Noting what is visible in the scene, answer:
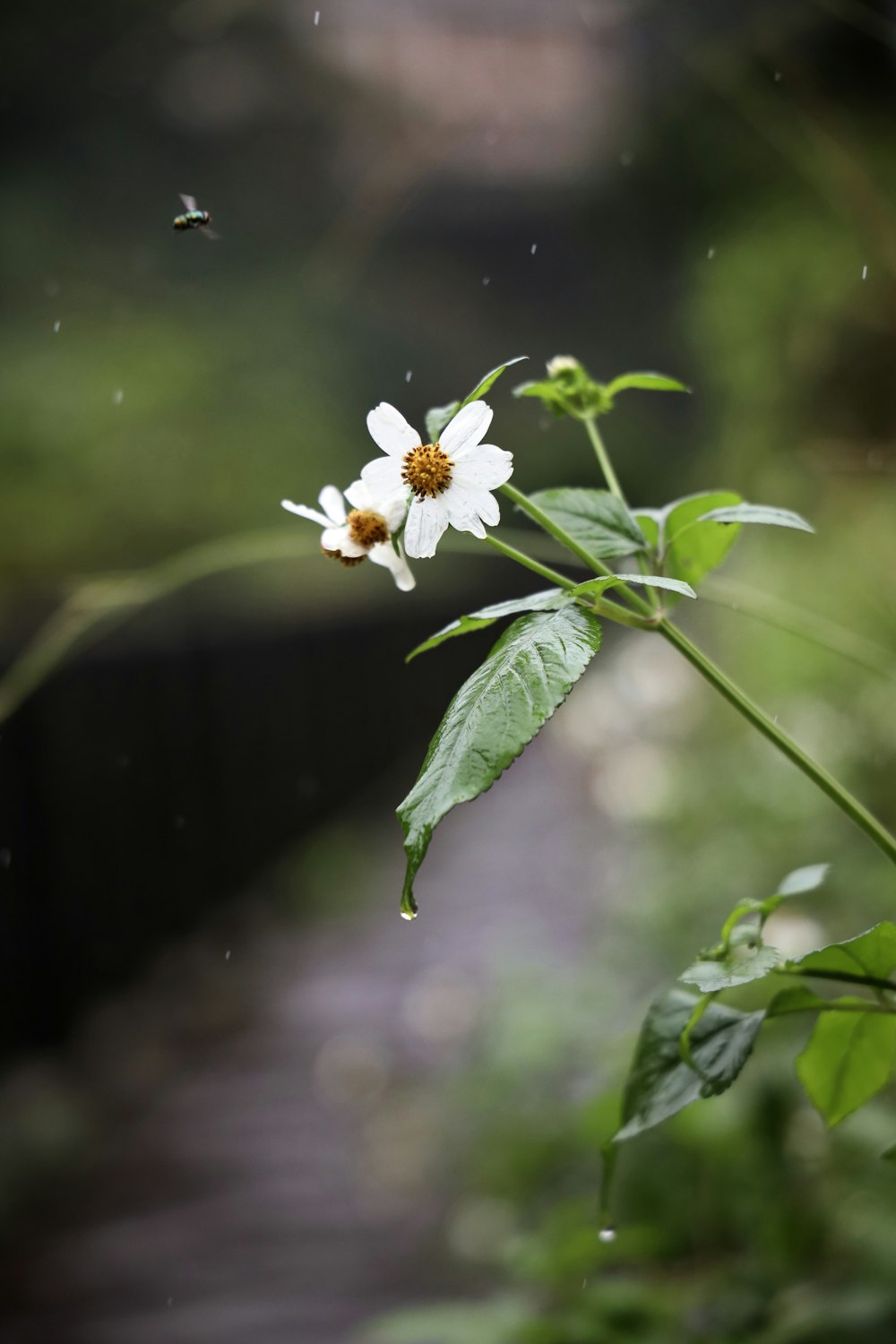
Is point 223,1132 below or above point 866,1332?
above

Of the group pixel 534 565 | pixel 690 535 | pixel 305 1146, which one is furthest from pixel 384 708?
pixel 534 565

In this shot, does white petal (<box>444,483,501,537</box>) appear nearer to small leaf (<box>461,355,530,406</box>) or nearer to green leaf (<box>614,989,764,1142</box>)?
small leaf (<box>461,355,530,406</box>)

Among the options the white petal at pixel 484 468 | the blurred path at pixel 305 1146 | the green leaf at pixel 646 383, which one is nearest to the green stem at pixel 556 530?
the white petal at pixel 484 468

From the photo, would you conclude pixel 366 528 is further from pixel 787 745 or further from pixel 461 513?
pixel 787 745

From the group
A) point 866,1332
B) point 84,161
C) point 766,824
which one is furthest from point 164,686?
point 84,161

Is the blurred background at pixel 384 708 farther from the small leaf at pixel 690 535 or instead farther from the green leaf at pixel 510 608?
the green leaf at pixel 510 608

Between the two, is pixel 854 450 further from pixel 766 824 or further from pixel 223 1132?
pixel 223 1132
